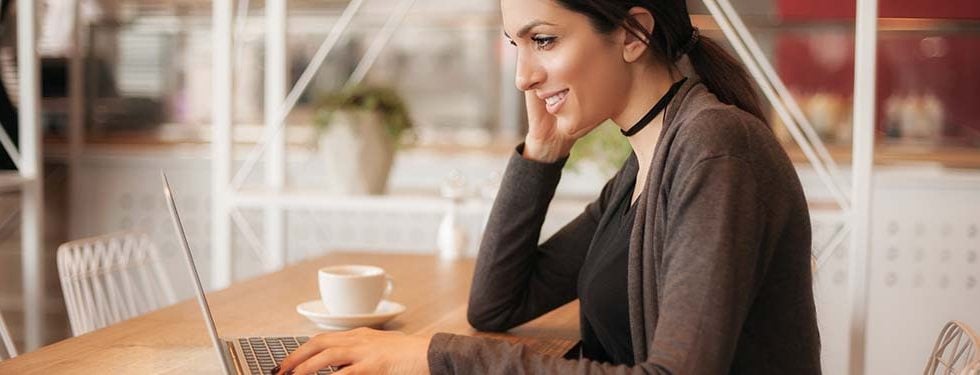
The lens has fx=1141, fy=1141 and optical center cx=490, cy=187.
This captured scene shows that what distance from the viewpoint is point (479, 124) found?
460 cm

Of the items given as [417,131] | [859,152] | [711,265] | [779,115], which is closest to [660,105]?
[711,265]

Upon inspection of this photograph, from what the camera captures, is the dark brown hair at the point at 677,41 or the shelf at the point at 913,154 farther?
the shelf at the point at 913,154

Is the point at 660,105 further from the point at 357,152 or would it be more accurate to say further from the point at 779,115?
the point at 779,115

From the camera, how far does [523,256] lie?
5.35ft

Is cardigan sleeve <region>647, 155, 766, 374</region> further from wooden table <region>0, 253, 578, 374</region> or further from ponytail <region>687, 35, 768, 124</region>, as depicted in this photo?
wooden table <region>0, 253, 578, 374</region>

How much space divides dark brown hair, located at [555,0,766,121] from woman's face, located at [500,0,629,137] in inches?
0.6

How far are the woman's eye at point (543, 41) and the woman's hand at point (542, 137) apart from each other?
0.27 m

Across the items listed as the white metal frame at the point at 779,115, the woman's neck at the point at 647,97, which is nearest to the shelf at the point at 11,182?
the white metal frame at the point at 779,115

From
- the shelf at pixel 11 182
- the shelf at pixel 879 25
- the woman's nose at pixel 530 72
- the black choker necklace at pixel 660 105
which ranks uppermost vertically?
the shelf at pixel 879 25

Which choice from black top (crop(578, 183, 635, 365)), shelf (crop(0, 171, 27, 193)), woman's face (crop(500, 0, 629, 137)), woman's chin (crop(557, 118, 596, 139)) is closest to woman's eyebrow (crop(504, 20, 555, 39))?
woman's face (crop(500, 0, 629, 137))

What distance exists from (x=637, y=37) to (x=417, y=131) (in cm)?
208

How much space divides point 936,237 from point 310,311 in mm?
2503

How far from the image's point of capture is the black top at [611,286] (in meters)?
1.36

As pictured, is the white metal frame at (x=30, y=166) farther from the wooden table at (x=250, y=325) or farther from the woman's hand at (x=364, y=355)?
the woman's hand at (x=364, y=355)
